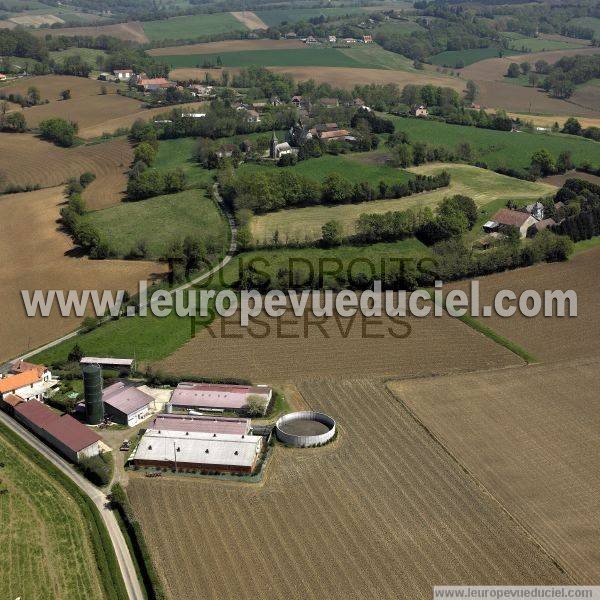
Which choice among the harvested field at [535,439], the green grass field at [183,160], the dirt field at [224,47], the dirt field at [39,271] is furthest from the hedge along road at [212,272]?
the dirt field at [224,47]

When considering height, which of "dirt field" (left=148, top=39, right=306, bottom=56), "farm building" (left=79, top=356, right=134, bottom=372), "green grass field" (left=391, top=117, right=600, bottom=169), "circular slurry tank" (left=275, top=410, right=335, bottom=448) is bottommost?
"farm building" (left=79, top=356, right=134, bottom=372)

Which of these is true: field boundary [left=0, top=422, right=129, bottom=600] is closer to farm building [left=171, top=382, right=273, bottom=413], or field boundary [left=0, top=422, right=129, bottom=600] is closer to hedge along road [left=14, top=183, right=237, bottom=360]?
farm building [left=171, top=382, right=273, bottom=413]

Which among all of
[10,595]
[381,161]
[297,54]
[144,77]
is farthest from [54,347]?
[297,54]

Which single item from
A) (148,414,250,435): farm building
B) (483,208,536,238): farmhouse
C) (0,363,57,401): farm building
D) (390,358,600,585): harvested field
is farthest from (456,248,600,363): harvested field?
(0,363,57,401): farm building

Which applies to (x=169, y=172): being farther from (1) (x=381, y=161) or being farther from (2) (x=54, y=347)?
(2) (x=54, y=347)

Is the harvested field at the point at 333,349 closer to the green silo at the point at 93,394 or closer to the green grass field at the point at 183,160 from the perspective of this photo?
the green silo at the point at 93,394
